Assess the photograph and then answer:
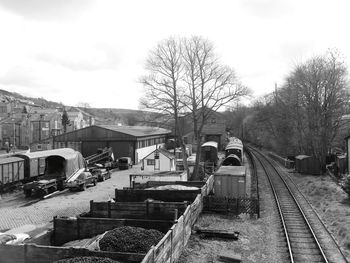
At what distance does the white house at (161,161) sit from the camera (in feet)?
104

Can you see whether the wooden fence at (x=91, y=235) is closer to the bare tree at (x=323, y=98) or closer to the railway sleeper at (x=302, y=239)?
the railway sleeper at (x=302, y=239)

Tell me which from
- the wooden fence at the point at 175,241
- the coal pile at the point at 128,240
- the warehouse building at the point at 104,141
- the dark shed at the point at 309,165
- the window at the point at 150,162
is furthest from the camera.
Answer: the warehouse building at the point at 104,141

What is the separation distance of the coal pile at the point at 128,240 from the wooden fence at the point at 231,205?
27.5 feet

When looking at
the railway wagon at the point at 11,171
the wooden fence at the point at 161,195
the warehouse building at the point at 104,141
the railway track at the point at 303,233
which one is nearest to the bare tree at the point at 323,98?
the railway track at the point at 303,233

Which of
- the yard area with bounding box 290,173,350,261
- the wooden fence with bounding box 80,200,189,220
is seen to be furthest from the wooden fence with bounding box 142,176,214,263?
the yard area with bounding box 290,173,350,261

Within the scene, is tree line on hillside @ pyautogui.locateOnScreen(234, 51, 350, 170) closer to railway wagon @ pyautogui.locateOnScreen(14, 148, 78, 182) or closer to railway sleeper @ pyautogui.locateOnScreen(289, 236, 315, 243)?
railway sleeper @ pyautogui.locateOnScreen(289, 236, 315, 243)

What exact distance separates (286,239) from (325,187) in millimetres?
13257

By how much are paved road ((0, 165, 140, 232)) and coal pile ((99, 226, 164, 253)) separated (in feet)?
24.0

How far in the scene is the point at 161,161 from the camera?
1261 inches

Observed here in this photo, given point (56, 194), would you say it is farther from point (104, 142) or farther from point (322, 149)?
point (322, 149)

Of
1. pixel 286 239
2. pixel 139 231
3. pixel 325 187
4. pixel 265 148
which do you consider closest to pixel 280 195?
pixel 325 187

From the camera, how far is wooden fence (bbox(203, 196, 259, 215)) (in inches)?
722

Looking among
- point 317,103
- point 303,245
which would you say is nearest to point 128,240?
point 303,245

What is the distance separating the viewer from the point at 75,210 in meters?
19.8
